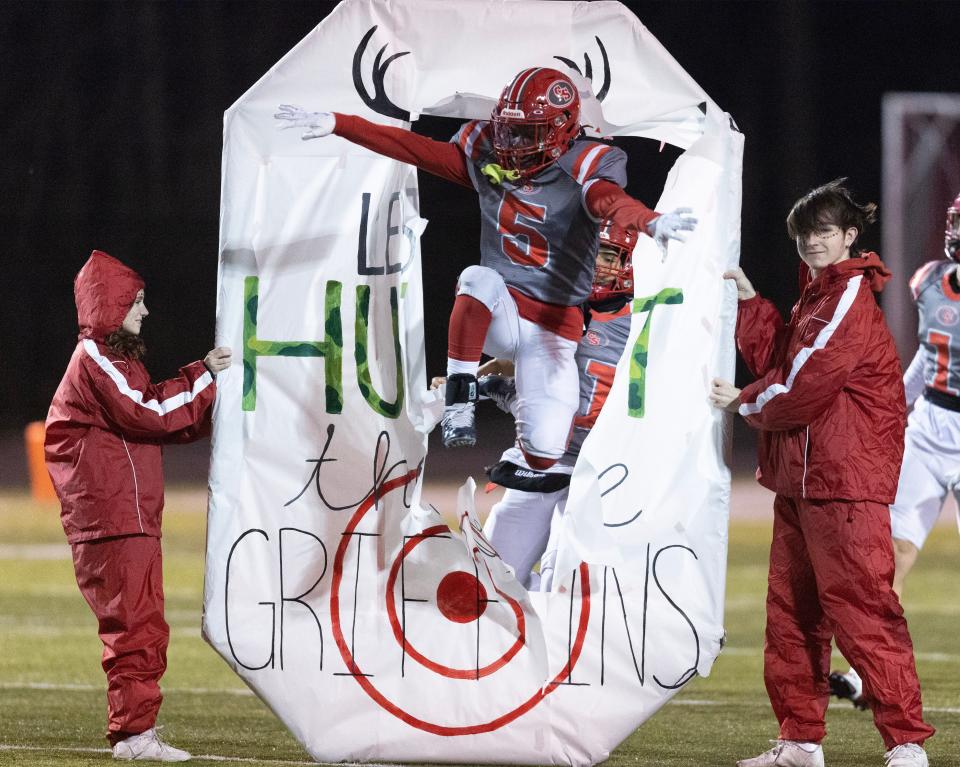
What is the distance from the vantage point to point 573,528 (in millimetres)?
4160

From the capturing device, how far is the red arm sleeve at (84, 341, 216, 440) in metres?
4.21

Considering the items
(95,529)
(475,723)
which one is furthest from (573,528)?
(95,529)

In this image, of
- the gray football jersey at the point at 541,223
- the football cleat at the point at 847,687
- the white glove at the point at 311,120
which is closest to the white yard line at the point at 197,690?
the football cleat at the point at 847,687

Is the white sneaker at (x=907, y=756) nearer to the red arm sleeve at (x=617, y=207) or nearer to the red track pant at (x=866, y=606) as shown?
the red track pant at (x=866, y=606)

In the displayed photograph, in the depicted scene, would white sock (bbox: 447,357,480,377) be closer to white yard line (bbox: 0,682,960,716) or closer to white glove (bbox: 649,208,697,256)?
white glove (bbox: 649,208,697,256)

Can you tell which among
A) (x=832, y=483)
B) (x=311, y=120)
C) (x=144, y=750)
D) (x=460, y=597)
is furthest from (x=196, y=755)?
(x=832, y=483)

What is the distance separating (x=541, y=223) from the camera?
418cm

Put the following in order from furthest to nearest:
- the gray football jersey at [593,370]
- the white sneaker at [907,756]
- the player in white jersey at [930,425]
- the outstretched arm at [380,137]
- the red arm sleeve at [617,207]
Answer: the player in white jersey at [930,425] → the gray football jersey at [593,370] → the outstretched arm at [380,137] → the white sneaker at [907,756] → the red arm sleeve at [617,207]

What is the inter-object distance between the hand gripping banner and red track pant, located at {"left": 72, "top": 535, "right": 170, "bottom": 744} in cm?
19

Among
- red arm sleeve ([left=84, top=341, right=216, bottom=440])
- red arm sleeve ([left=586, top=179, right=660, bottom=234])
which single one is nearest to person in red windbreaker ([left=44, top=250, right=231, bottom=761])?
red arm sleeve ([left=84, top=341, right=216, bottom=440])

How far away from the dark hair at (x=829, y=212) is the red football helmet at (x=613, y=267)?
1.76 feet

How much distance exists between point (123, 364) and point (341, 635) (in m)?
0.98

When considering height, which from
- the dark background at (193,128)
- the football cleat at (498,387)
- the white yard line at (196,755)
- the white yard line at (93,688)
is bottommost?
the white yard line at (93,688)

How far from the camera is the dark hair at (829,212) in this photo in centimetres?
412
